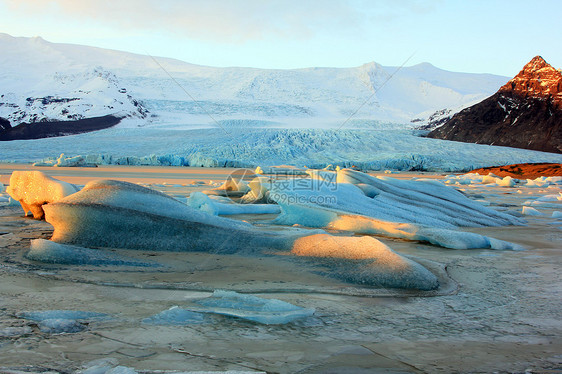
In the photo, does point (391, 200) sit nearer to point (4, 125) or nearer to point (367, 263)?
point (367, 263)

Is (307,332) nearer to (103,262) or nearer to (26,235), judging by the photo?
(103,262)

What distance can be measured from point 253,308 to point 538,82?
2566cm

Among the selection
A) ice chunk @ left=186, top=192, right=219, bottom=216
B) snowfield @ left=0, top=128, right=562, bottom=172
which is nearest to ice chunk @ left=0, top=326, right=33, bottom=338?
ice chunk @ left=186, top=192, right=219, bottom=216

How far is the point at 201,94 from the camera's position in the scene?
30.5 meters

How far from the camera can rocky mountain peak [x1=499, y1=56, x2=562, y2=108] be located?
22422 millimetres

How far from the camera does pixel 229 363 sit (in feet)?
4.38

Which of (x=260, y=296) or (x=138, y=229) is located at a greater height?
(x=138, y=229)

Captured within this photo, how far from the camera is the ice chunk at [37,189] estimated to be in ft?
11.8

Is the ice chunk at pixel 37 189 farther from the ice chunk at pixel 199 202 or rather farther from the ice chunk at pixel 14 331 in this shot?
the ice chunk at pixel 14 331

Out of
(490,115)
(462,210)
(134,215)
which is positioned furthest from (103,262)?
(490,115)

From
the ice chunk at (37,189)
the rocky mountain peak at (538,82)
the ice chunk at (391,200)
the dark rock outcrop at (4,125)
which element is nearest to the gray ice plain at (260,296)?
the ice chunk at (37,189)

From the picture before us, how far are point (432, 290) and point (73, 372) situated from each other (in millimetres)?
1603

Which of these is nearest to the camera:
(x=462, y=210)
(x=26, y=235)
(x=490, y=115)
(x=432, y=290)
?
(x=432, y=290)

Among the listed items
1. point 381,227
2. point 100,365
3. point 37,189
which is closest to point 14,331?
point 100,365
